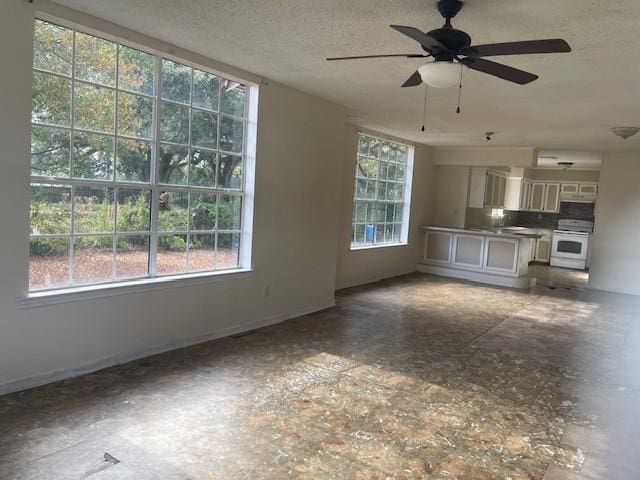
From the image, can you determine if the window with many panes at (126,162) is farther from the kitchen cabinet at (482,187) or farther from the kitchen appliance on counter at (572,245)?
the kitchen appliance on counter at (572,245)

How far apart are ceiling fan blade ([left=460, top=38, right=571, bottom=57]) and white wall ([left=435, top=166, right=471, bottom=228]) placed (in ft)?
22.5

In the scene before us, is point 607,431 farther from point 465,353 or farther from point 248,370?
point 248,370

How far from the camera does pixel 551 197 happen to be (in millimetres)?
11195

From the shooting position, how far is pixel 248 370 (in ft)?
11.8

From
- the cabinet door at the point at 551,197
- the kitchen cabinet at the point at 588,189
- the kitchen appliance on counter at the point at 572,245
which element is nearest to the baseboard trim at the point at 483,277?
the kitchen appliance on counter at the point at 572,245

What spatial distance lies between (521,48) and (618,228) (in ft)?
22.3

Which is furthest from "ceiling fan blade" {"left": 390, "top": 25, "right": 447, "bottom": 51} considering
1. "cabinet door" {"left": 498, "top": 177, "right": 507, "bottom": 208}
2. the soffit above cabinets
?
"cabinet door" {"left": 498, "top": 177, "right": 507, "bottom": 208}

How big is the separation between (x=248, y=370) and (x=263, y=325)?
1.22 metres

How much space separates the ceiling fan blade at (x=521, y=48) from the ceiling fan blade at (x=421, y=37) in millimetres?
169

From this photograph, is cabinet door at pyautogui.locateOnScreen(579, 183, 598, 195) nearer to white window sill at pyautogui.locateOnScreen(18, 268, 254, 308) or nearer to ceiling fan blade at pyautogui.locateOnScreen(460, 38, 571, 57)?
white window sill at pyautogui.locateOnScreen(18, 268, 254, 308)

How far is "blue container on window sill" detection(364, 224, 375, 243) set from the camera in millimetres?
7493

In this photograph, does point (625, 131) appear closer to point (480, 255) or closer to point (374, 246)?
point (480, 255)

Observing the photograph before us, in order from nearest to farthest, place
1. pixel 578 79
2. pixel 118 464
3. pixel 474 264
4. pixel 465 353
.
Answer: pixel 118 464
pixel 578 79
pixel 465 353
pixel 474 264

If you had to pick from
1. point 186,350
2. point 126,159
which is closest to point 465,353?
point 186,350
